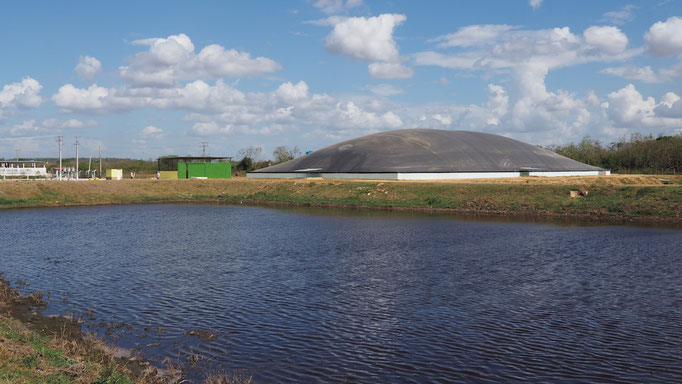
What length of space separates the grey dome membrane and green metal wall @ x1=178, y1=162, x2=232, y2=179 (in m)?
8.62

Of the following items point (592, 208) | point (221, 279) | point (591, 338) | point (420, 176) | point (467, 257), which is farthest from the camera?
point (420, 176)

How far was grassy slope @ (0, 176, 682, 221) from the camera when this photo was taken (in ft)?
198

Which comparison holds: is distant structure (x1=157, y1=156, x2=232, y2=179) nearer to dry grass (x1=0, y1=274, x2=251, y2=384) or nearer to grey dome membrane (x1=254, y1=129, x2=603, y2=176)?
grey dome membrane (x1=254, y1=129, x2=603, y2=176)

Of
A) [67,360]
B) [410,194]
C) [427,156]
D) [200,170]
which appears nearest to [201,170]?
[200,170]

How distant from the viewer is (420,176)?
92.6 metres

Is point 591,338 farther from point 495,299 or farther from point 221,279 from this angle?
point 221,279

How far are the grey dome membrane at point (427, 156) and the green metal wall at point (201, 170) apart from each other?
862 cm

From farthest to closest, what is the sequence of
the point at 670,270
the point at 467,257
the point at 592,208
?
the point at 592,208, the point at 467,257, the point at 670,270

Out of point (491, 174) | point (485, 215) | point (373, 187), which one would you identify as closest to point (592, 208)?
point (485, 215)

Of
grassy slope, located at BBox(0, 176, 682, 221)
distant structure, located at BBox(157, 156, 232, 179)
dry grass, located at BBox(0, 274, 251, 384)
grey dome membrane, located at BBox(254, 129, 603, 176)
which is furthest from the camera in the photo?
distant structure, located at BBox(157, 156, 232, 179)

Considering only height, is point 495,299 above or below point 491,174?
below

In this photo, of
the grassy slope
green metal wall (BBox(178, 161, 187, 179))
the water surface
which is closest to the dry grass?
the water surface

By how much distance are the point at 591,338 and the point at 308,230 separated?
32.1 metres

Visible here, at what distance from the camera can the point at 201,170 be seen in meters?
112
